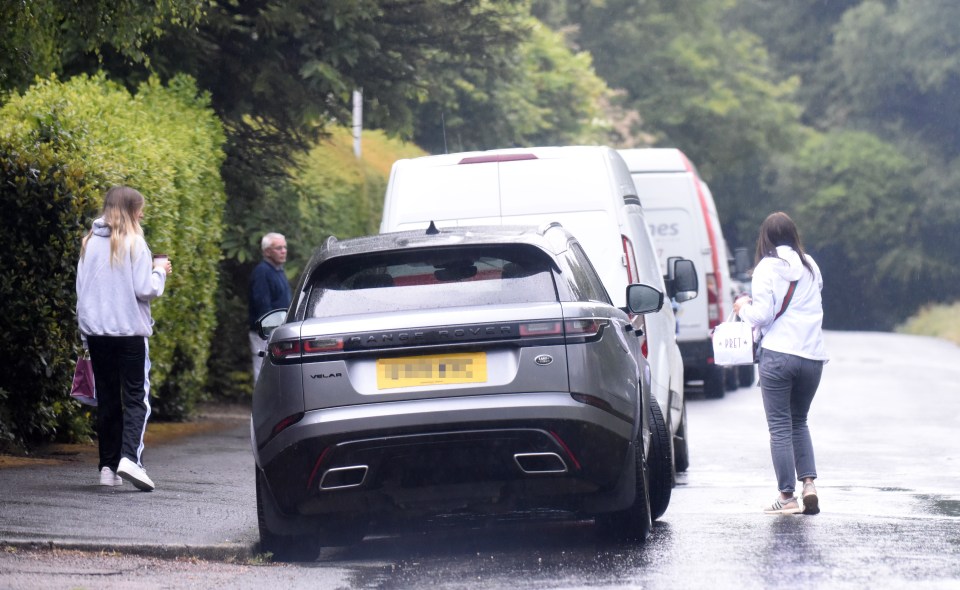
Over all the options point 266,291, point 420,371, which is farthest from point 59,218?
point 420,371

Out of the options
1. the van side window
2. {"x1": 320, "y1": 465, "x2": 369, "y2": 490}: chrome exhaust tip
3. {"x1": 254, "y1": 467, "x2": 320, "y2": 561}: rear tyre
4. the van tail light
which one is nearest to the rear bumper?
{"x1": 320, "y1": 465, "x2": 369, "y2": 490}: chrome exhaust tip

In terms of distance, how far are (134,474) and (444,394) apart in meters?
3.17

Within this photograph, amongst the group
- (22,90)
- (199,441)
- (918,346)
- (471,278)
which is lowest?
(918,346)

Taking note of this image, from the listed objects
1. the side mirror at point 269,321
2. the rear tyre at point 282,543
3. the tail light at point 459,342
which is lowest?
the rear tyre at point 282,543

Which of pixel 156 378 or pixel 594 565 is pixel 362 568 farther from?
pixel 156 378

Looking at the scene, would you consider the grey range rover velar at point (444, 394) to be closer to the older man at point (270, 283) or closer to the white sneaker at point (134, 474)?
the white sneaker at point (134, 474)

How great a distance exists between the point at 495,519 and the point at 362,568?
1713 mm

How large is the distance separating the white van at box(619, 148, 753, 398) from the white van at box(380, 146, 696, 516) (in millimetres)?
7779

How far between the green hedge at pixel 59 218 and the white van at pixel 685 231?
7327 mm

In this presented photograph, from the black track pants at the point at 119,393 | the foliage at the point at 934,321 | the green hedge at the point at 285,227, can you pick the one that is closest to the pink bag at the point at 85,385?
the black track pants at the point at 119,393

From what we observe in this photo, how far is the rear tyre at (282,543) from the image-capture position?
7.54 meters

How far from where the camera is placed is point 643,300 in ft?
28.4

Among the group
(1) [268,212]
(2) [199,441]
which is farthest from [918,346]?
(2) [199,441]

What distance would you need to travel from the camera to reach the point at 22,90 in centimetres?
1302
